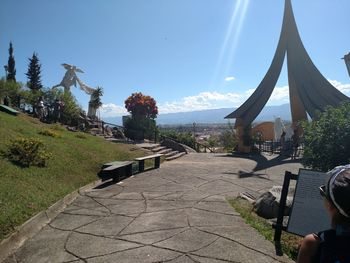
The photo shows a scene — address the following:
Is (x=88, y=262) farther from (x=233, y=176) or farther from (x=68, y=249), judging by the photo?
(x=233, y=176)

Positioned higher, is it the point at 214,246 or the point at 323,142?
the point at 323,142

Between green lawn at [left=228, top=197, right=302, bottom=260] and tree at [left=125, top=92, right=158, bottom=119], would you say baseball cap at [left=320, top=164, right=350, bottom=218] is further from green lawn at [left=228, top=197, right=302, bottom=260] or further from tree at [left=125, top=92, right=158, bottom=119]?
A: tree at [left=125, top=92, right=158, bottom=119]

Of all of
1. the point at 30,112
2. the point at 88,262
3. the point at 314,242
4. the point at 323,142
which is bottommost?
the point at 88,262

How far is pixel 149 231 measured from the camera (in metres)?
5.90

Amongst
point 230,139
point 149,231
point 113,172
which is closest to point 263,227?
point 149,231

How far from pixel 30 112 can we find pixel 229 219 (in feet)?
64.5

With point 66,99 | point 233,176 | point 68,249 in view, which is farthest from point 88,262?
point 66,99

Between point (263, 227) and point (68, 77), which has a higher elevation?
point (68, 77)

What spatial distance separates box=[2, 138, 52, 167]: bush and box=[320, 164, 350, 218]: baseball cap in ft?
28.2

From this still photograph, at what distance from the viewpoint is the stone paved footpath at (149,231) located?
4.89 meters

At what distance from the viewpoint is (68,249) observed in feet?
16.9

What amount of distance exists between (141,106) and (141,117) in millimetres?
1063

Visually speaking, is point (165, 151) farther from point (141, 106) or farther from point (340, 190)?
point (340, 190)

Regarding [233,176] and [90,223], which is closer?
[90,223]
